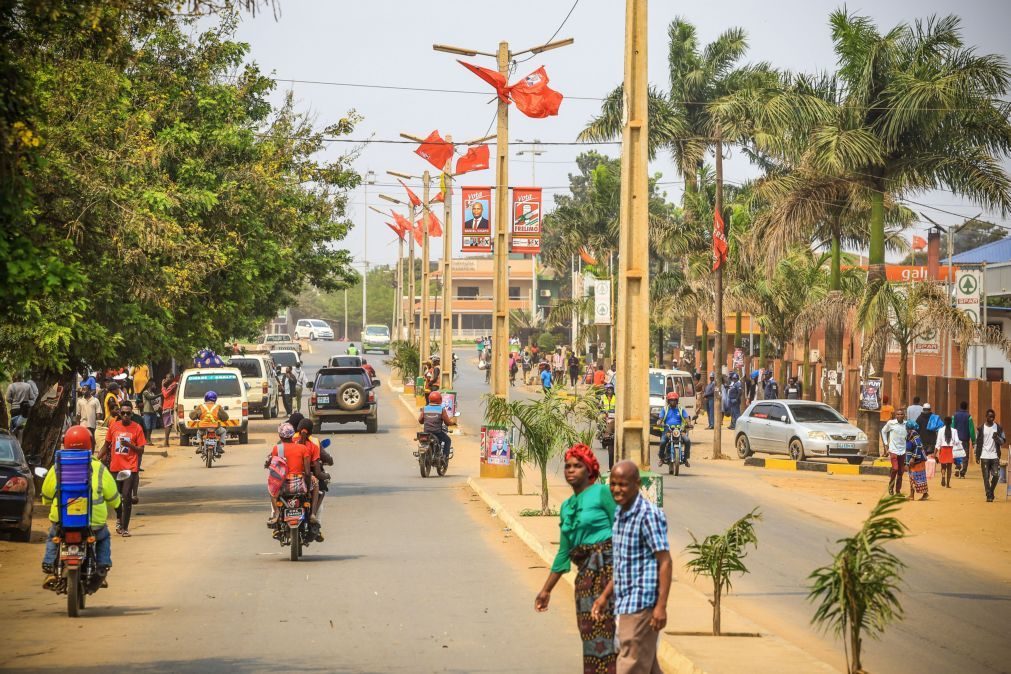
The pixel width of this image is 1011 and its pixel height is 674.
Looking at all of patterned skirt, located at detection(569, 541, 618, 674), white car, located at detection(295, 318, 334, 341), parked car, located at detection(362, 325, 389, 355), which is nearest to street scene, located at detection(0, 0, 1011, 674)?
patterned skirt, located at detection(569, 541, 618, 674)

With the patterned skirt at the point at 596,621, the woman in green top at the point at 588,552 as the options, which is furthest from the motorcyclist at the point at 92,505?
the patterned skirt at the point at 596,621

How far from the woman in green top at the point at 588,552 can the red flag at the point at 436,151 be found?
104 feet

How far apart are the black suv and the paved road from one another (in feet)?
56.8

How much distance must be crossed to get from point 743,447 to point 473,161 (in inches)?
423

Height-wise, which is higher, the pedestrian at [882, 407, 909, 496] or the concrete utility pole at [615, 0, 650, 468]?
the concrete utility pole at [615, 0, 650, 468]

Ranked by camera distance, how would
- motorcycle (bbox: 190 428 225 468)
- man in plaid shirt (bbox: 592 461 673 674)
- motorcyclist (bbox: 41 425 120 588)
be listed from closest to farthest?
man in plaid shirt (bbox: 592 461 673 674), motorcyclist (bbox: 41 425 120 588), motorcycle (bbox: 190 428 225 468)

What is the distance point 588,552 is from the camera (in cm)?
864

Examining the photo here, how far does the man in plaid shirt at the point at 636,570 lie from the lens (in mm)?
7785

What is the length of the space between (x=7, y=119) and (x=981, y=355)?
1884 inches

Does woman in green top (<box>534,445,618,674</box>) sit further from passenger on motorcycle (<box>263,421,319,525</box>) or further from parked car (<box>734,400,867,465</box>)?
parked car (<box>734,400,867,465</box>)

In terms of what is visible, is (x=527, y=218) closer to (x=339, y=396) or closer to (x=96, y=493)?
(x=339, y=396)

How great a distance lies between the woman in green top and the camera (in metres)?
8.45

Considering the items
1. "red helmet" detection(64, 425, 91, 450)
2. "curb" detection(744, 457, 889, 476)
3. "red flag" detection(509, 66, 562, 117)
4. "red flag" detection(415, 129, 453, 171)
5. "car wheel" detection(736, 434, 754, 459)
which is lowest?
"curb" detection(744, 457, 889, 476)

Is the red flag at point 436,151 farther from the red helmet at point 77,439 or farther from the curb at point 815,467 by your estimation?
the red helmet at point 77,439
